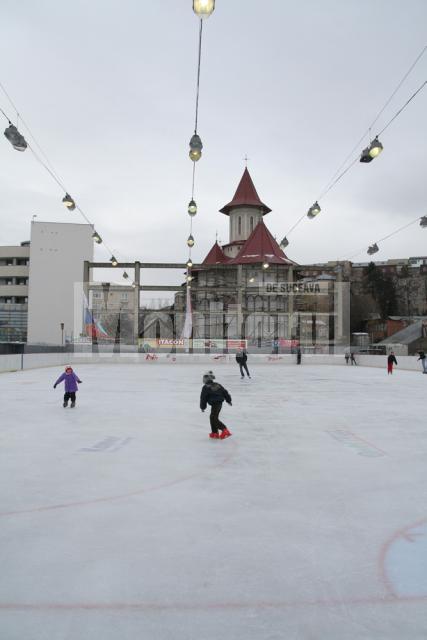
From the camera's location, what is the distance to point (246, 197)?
250 ft

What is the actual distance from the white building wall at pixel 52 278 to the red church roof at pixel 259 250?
70.0ft

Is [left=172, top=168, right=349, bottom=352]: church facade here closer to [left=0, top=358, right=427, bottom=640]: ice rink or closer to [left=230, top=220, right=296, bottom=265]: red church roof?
[left=230, top=220, right=296, bottom=265]: red church roof

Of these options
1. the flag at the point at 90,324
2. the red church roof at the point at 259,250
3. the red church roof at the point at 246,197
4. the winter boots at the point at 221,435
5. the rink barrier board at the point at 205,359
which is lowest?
the winter boots at the point at 221,435

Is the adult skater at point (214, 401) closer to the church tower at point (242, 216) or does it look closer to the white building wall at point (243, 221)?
the church tower at point (242, 216)

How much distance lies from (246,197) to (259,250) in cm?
1420

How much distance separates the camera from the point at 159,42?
923 cm

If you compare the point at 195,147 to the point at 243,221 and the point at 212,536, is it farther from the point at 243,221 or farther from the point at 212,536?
the point at 243,221

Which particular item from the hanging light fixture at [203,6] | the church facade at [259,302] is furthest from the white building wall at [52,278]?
the hanging light fixture at [203,6]

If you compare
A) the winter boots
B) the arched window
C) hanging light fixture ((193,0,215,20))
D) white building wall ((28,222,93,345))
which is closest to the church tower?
the arched window

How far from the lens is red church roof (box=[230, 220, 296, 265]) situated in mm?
64188

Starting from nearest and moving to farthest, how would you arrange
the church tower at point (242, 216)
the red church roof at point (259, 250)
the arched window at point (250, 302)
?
the arched window at point (250, 302), the red church roof at point (259, 250), the church tower at point (242, 216)

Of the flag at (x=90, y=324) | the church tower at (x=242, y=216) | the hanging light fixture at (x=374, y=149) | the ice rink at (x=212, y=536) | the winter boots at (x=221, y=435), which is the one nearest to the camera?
the ice rink at (x=212, y=536)

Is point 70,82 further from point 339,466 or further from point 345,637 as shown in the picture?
point 345,637

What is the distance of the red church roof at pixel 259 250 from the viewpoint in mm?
64188
